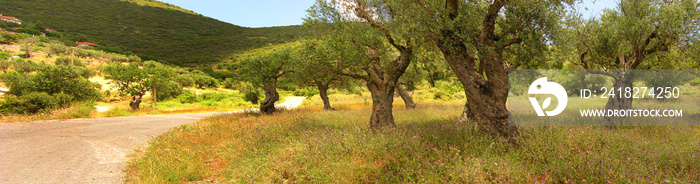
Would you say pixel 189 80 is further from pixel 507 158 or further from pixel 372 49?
pixel 507 158

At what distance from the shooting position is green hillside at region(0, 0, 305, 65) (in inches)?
4173

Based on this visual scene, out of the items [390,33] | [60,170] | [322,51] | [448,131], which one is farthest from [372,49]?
[60,170]

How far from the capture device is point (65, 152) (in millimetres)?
8141

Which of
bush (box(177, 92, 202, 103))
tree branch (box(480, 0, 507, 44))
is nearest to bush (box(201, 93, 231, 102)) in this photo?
bush (box(177, 92, 202, 103))

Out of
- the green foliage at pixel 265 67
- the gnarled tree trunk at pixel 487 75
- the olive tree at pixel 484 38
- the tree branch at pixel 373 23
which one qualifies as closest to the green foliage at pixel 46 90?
the green foliage at pixel 265 67

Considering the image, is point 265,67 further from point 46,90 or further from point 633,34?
point 633,34

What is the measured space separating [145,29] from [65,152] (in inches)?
5766

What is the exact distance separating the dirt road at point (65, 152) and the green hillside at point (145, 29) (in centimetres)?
9088

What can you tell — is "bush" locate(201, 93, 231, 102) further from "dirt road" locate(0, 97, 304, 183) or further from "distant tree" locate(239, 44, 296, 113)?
"dirt road" locate(0, 97, 304, 183)

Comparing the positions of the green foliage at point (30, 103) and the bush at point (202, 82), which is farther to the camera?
the bush at point (202, 82)

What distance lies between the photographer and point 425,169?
193 inches

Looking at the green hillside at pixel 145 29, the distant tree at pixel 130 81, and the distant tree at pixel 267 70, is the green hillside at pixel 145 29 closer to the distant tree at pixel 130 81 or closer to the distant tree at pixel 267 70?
the distant tree at pixel 130 81

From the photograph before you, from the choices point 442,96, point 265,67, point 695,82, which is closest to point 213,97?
point 265,67

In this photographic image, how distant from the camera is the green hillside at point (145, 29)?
106 meters
